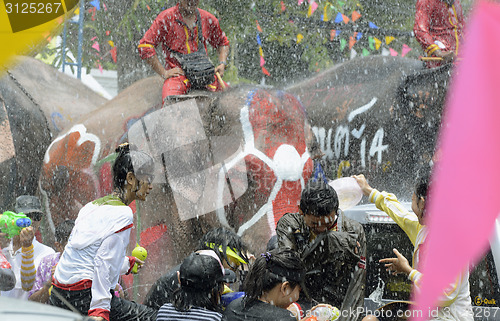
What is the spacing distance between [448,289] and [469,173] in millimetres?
1645

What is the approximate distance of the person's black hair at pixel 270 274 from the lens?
2963 millimetres

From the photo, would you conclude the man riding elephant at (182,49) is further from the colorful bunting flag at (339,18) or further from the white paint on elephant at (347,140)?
the colorful bunting flag at (339,18)

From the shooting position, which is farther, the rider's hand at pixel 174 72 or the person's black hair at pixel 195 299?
the rider's hand at pixel 174 72

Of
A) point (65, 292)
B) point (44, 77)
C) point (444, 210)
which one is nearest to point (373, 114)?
point (44, 77)

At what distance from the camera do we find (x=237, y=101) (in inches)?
217

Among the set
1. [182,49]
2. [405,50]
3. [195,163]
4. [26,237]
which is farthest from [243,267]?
[405,50]

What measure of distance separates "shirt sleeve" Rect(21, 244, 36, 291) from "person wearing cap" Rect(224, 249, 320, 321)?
185cm

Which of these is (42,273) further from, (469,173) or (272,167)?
(469,173)

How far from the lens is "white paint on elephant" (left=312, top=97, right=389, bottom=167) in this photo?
7801 millimetres

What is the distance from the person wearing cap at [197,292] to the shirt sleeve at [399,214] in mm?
1030

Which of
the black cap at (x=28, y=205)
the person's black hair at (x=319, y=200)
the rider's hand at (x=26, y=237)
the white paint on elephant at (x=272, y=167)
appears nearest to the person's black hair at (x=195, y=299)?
the person's black hair at (x=319, y=200)

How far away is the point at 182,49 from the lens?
586 centimetres

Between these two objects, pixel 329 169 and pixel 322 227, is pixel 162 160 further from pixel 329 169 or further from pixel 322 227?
pixel 329 169

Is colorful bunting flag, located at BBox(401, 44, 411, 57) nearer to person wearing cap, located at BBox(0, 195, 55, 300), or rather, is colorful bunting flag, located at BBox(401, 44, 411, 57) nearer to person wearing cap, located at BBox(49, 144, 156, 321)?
person wearing cap, located at BBox(0, 195, 55, 300)
